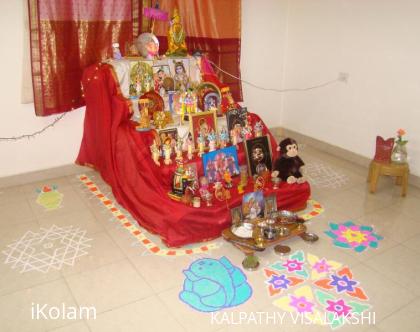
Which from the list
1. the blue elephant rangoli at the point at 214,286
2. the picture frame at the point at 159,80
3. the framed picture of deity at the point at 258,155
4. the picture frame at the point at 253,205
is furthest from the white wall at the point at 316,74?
the blue elephant rangoli at the point at 214,286

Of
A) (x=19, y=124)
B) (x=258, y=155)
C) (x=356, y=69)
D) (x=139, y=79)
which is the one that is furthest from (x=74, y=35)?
(x=356, y=69)

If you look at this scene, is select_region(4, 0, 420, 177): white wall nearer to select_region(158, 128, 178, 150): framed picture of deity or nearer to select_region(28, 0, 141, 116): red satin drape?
select_region(28, 0, 141, 116): red satin drape

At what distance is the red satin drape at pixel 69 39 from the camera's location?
11.0ft

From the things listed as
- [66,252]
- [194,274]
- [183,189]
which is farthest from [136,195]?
[194,274]

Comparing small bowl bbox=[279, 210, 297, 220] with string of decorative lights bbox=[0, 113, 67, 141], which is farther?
string of decorative lights bbox=[0, 113, 67, 141]

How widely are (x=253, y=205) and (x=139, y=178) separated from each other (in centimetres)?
86

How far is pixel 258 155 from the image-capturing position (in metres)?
3.36

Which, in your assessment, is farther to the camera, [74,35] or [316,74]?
[316,74]

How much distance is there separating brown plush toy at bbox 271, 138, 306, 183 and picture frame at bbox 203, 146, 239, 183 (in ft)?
1.06

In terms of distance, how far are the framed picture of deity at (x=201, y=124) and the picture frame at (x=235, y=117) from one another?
0.47ft

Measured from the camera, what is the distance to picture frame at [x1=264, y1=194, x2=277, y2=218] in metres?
3.07

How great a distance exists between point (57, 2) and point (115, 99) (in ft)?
3.03

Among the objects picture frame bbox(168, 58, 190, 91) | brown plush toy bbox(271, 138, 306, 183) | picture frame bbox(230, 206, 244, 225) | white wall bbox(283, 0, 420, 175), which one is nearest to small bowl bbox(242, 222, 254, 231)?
picture frame bbox(230, 206, 244, 225)

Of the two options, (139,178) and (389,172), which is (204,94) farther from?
(389,172)
